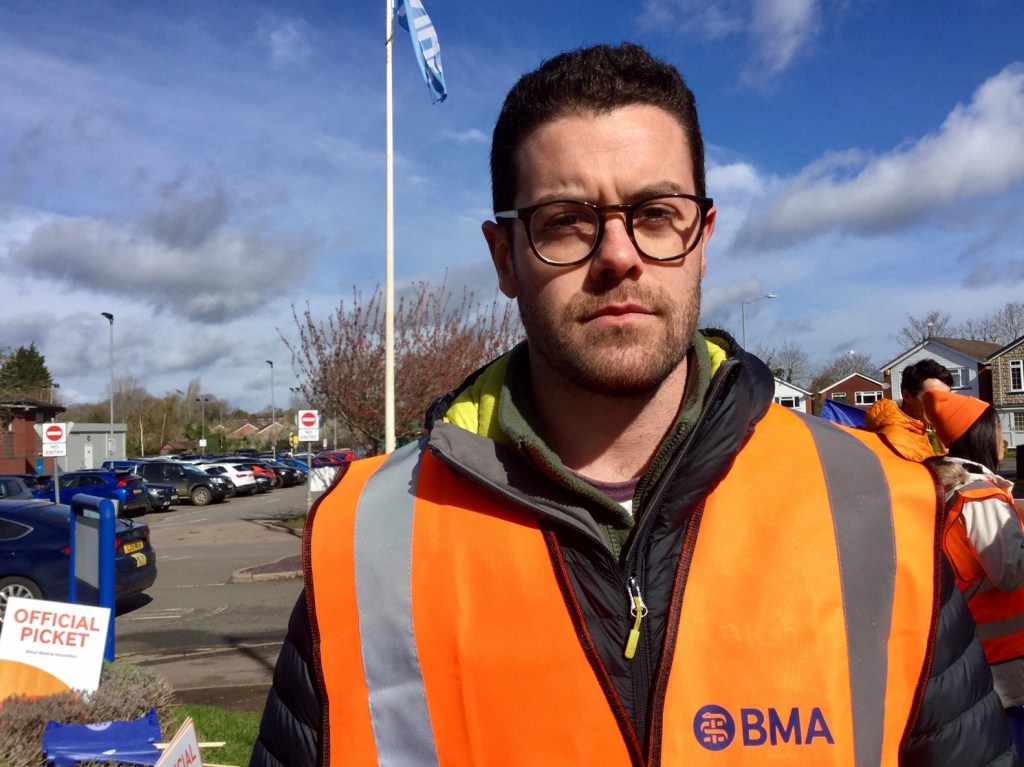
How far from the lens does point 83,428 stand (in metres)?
48.6

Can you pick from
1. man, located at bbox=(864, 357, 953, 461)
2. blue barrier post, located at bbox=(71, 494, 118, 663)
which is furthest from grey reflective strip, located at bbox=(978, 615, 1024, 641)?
blue barrier post, located at bbox=(71, 494, 118, 663)

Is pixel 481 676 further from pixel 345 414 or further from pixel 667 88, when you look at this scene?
pixel 345 414

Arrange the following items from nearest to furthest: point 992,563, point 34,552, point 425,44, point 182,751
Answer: point 182,751
point 992,563
point 34,552
point 425,44

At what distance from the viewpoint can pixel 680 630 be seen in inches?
58.0

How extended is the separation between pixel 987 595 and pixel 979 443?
3.81 ft

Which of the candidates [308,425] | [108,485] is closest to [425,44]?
[308,425]

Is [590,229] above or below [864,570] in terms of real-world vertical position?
above

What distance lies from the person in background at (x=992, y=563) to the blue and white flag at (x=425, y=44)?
1323 cm

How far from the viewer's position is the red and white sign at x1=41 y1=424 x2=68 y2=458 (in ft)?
59.3

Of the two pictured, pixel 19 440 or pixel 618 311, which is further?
pixel 19 440

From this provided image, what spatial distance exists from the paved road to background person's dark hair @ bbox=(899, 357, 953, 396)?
5.60m

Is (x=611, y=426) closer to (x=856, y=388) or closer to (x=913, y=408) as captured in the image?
(x=913, y=408)

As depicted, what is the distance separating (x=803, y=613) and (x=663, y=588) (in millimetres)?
244

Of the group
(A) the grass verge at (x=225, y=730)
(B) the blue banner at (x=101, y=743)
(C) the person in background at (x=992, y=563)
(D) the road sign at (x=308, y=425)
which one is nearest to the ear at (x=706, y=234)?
(C) the person in background at (x=992, y=563)
